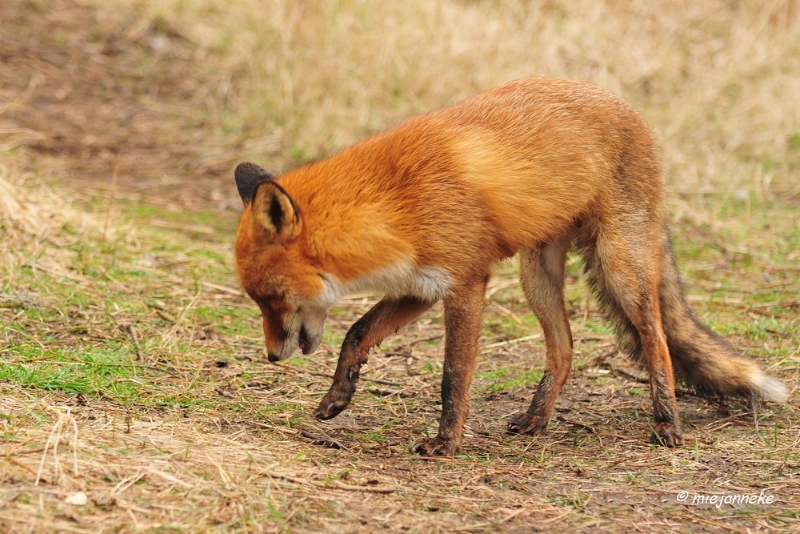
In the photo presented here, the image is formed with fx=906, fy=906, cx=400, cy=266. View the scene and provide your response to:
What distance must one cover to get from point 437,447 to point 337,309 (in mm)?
2957

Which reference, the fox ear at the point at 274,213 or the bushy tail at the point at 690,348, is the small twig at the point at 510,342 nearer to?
the bushy tail at the point at 690,348

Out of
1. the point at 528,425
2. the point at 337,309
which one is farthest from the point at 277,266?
the point at 337,309

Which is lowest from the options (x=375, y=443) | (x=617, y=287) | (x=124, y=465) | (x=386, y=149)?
(x=375, y=443)

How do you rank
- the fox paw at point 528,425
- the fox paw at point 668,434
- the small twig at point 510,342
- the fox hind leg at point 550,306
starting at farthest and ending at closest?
1. the small twig at point 510,342
2. the fox hind leg at point 550,306
3. the fox paw at point 528,425
4. the fox paw at point 668,434

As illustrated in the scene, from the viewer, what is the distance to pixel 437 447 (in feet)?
16.1

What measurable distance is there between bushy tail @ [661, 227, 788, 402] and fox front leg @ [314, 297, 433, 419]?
1.64 metres

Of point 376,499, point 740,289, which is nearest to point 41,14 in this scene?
point 740,289

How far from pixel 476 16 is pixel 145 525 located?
10.9 meters

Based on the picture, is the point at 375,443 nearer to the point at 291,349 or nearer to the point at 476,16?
the point at 291,349

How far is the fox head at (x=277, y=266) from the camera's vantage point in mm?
4598

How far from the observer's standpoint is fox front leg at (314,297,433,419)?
5242 mm

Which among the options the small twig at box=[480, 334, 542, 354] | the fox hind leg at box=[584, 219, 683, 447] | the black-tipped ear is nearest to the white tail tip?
the fox hind leg at box=[584, 219, 683, 447]

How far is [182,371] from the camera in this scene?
5.78 m

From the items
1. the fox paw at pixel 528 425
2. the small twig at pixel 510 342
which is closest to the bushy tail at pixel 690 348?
the fox paw at pixel 528 425
